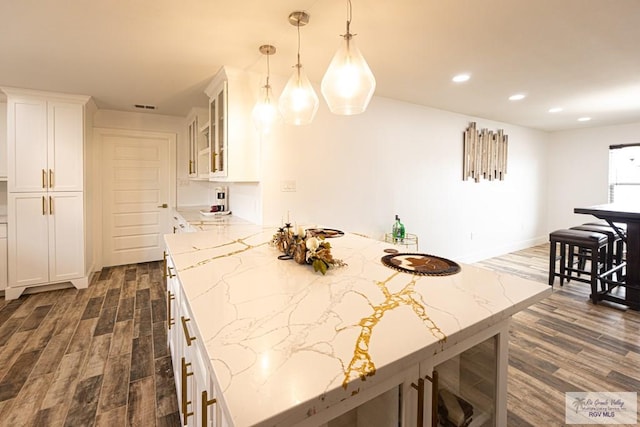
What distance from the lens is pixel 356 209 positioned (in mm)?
3596

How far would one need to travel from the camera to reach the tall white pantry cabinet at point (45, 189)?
134 inches

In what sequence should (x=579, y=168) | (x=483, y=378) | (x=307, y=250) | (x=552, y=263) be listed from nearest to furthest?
(x=483, y=378), (x=307, y=250), (x=552, y=263), (x=579, y=168)

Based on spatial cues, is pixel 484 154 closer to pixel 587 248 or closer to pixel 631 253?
pixel 587 248

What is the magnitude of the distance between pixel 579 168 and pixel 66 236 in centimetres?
847

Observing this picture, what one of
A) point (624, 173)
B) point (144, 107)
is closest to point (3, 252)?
point (144, 107)

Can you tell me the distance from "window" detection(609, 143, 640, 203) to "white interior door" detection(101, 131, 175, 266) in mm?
7721

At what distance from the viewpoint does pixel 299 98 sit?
1821 millimetres

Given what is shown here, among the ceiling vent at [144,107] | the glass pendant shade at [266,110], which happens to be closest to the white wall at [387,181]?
the ceiling vent at [144,107]

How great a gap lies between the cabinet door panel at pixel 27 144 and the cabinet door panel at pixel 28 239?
149mm

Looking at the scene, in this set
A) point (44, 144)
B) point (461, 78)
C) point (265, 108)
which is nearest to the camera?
point (265, 108)

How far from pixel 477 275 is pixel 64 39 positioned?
310 cm

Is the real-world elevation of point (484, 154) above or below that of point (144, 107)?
below

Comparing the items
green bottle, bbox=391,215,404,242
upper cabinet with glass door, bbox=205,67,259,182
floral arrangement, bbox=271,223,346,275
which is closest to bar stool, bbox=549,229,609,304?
green bottle, bbox=391,215,404,242

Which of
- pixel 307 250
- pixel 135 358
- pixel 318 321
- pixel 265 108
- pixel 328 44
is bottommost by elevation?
pixel 135 358
